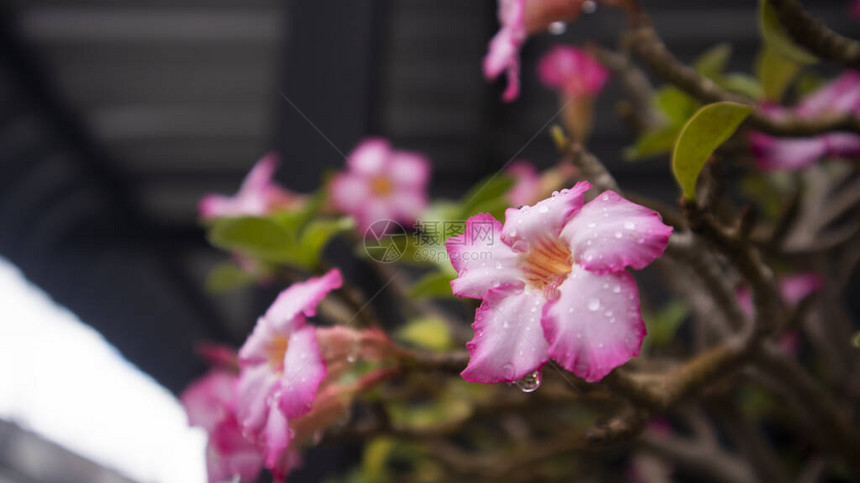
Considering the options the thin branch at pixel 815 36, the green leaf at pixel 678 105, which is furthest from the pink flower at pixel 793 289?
the thin branch at pixel 815 36

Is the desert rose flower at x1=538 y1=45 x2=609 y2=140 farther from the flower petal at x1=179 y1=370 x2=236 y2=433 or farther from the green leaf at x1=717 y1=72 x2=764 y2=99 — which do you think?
the flower petal at x1=179 y1=370 x2=236 y2=433

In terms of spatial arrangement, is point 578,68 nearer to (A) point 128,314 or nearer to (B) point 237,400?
(B) point 237,400

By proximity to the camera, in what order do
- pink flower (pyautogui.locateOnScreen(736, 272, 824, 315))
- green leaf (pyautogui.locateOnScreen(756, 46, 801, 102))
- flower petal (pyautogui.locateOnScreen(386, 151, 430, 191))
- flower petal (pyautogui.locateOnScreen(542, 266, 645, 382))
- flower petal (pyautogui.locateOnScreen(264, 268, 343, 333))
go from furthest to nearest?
1. flower petal (pyautogui.locateOnScreen(386, 151, 430, 191))
2. pink flower (pyautogui.locateOnScreen(736, 272, 824, 315))
3. green leaf (pyautogui.locateOnScreen(756, 46, 801, 102))
4. flower petal (pyautogui.locateOnScreen(264, 268, 343, 333))
5. flower petal (pyautogui.locateOnScreen(542, 266, 645, 382))

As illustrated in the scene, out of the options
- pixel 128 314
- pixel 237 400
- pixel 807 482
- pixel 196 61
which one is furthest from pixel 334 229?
pixel 128 314

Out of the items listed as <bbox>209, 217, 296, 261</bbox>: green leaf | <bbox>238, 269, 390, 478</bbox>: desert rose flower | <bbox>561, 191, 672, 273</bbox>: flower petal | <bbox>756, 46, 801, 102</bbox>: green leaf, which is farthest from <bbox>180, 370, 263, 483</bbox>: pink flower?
<bbox>756, 46, 801, 102</bbox>: green leaf

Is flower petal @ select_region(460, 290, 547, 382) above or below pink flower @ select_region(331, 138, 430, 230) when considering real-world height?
above

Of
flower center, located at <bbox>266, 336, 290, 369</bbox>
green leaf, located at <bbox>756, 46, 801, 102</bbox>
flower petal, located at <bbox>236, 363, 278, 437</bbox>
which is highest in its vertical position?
green leaf, located at <bbox>756, 46, 801, 102</bbox>
